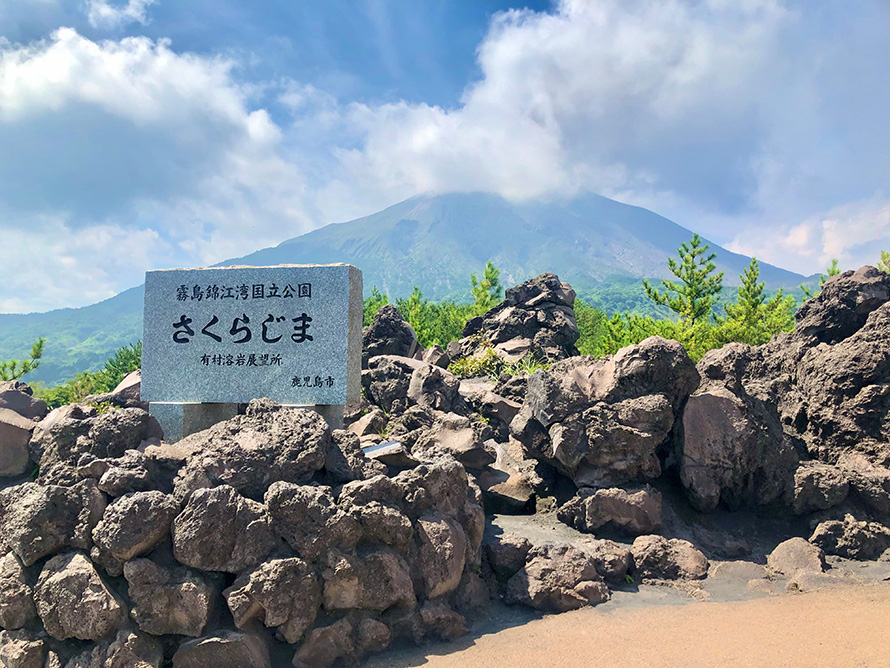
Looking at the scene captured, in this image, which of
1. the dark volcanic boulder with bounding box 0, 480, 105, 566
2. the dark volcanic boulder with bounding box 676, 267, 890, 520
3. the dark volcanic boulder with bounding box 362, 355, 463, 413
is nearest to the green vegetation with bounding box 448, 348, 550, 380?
the dark volcanic boulder with bounding box 362, 355, 463, 413

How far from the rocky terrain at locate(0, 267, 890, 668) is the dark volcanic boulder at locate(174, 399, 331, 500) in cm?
2

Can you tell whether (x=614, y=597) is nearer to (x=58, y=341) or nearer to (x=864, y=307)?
(x=864, y=307)

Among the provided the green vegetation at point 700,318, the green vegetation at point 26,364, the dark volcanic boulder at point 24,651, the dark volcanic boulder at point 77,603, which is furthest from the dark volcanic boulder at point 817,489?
the green vegetation at point 26,364

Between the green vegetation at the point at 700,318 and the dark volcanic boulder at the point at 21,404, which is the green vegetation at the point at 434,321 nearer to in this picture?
the green vegetation at the point at 700,318

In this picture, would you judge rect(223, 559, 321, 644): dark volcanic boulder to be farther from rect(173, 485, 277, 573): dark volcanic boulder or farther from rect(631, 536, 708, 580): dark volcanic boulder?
rect(631, 536, 708, 580): dark volcanic boulder

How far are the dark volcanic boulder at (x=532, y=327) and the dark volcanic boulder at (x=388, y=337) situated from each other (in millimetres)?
2428

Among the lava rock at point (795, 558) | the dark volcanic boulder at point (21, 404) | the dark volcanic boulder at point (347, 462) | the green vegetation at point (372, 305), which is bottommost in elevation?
the lava rock at point (795, 558)

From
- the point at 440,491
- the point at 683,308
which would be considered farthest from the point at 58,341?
the point at 440,491

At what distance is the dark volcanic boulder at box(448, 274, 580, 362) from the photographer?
1578cm

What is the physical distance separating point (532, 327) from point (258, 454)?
1170 centimetres

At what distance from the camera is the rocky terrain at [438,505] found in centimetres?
479

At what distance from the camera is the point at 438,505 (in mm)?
5816

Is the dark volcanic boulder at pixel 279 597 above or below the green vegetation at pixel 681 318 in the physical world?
below

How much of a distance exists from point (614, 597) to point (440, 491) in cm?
195
